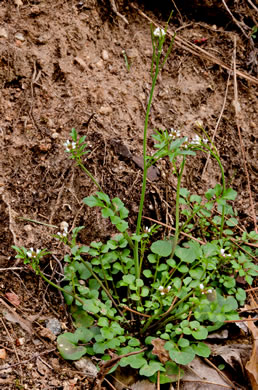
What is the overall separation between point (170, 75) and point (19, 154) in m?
1.32

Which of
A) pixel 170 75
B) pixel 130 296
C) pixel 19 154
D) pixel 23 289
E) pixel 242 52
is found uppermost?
pixel 242 52

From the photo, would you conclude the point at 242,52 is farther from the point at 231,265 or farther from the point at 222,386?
the point at 222,386

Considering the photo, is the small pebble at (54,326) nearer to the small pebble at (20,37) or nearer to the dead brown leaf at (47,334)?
the dead brown leaf at (47,334)

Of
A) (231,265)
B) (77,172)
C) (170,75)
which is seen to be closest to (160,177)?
(77,172)

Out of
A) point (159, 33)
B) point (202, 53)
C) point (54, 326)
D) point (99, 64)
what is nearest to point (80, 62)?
point (99, 64)

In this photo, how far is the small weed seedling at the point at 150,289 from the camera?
5.88 feet

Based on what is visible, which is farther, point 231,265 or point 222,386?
point 231,265

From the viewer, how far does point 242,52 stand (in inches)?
122

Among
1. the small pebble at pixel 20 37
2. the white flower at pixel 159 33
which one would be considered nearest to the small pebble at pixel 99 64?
the small pebble at pixel 20 37

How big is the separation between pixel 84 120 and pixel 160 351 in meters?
1.46

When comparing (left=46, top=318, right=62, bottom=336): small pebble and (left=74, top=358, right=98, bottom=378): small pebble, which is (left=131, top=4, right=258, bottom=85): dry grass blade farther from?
(left=74, top=358, right=98, bottom=378): small pebble

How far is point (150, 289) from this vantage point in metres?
2.04

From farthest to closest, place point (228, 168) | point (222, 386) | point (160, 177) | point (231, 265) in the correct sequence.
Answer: point (228, 168), point (160, 177), point (231, 265), point (222, 386)

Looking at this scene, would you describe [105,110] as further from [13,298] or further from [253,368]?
[253,368]
